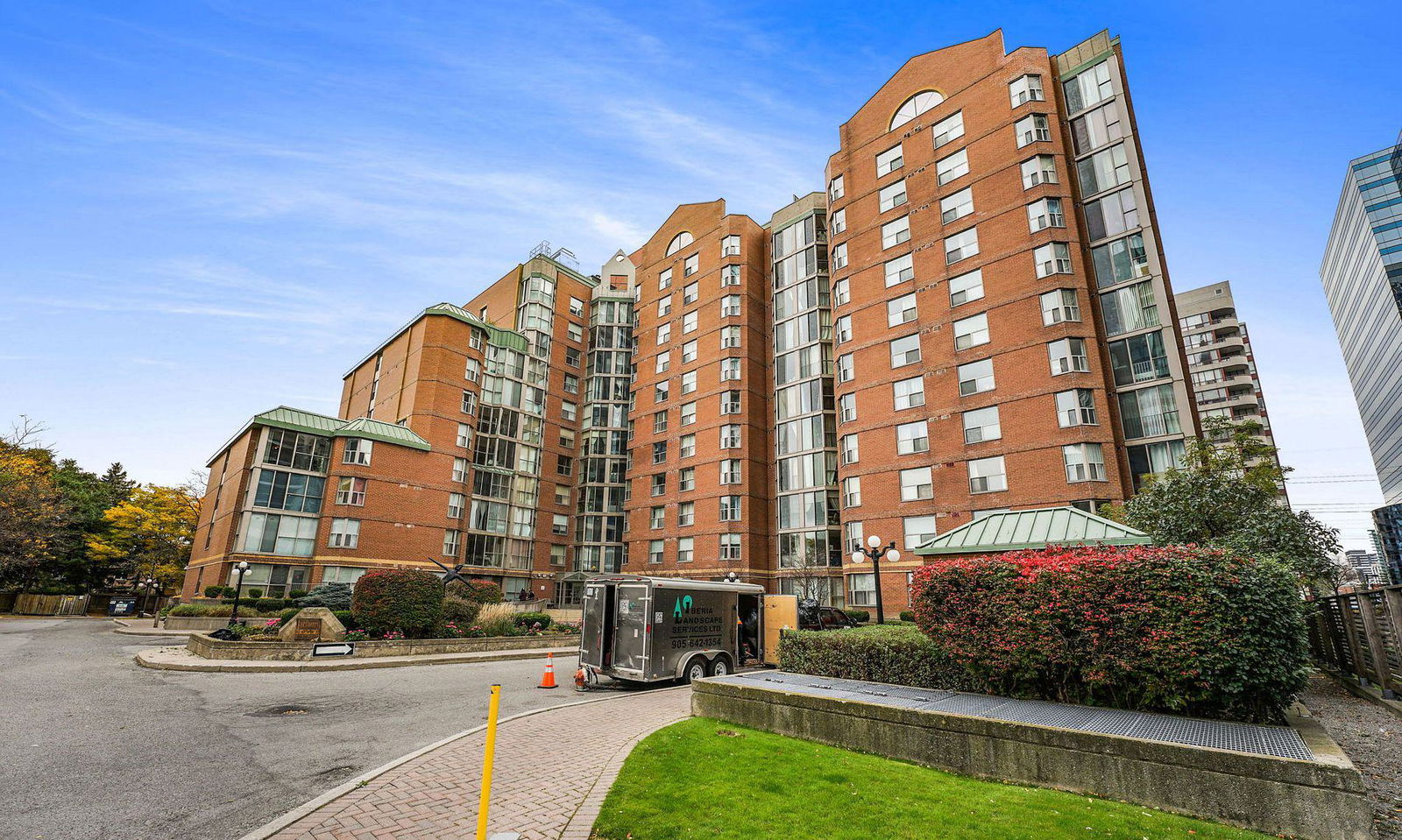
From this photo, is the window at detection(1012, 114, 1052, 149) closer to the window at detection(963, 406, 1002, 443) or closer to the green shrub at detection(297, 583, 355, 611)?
the window at detection(963, 406, 1002, 443)

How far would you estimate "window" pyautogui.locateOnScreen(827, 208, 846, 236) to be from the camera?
41562 millimetres

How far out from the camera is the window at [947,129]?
36406mm

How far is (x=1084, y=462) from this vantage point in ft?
91.1

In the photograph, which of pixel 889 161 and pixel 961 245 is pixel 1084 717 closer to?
pixel 961 245

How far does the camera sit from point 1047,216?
31766 millimetres

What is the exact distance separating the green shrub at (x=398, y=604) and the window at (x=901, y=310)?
2894 centimetres

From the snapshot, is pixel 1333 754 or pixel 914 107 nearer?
pixel 1333 754

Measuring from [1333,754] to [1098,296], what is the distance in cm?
3158

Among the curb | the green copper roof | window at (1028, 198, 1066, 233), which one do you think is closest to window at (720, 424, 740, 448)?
window at (1028, 198, 1066, 233)

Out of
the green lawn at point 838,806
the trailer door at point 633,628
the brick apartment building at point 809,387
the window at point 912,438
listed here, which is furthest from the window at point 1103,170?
the green lawn at point 838,806

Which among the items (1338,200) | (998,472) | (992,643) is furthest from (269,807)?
(1338,200)

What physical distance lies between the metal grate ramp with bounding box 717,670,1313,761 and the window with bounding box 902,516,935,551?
905 inches

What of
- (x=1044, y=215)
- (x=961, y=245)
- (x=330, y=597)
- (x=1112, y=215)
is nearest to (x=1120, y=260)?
(x=1112, y=215)

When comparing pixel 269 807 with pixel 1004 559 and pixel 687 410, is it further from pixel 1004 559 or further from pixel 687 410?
pixel 687 410
